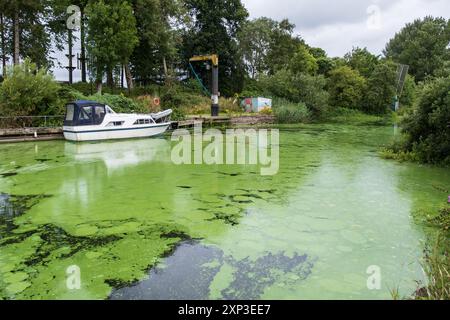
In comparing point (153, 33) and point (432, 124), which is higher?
point (153, 33)

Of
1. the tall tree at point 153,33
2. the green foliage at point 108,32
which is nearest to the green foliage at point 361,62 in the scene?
the tall tree at point 153,33

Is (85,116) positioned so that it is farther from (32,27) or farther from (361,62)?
(361,62)

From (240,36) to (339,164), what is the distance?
21151 millimetres

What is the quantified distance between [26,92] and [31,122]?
1.11 m

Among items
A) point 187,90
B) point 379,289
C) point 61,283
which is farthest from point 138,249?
point 187,90

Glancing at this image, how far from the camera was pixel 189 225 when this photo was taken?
519 centimetres

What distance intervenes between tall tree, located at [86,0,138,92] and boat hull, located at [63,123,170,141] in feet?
19.1

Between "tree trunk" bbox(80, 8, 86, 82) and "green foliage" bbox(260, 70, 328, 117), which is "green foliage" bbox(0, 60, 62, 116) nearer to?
"tree trunk" bbox(80, 8, 86, 82)

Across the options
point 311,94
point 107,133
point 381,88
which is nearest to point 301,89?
point 311,94

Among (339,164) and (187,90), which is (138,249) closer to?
(339,164)

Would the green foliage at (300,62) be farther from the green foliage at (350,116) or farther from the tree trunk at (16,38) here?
the tree trunk at (16,38)

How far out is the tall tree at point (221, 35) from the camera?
85.8ft

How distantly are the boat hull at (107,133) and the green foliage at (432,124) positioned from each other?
8.86 m

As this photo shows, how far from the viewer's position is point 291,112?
22.5 meters
